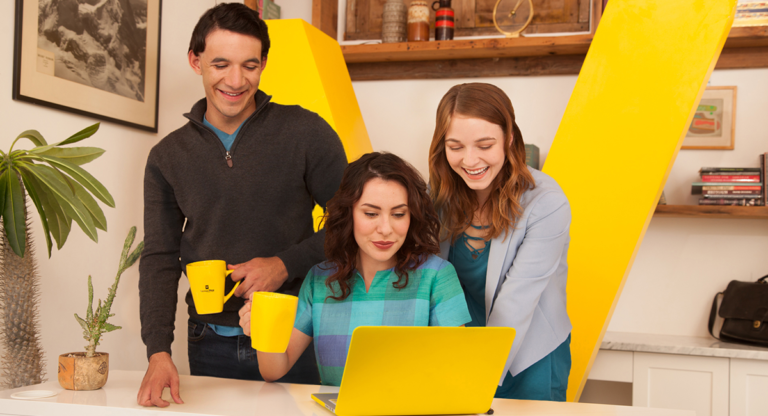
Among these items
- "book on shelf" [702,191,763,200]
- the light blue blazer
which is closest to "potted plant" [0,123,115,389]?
the light blue blazer

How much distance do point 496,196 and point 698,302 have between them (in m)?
1.96

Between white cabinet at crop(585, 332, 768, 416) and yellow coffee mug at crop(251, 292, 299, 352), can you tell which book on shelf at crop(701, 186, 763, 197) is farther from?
yellow coffee mug at crop(251, 292, 299, 352)

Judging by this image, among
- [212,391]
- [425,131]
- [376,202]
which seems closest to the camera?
[212,391]

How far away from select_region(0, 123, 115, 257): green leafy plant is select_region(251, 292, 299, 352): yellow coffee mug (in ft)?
1.69

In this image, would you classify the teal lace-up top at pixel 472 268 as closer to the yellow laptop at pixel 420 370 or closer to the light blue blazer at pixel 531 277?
the light blue blazer at pixel 531 277

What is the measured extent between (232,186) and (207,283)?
0.31 metres

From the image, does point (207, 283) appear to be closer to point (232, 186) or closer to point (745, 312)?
point (232, 186)

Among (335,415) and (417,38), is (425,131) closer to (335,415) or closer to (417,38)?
(417,38)

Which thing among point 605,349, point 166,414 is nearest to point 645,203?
point 605,349

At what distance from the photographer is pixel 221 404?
1003 millimetres

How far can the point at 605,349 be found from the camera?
2590mm

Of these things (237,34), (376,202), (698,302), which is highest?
(237,34)

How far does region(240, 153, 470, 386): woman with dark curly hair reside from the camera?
127 centimetres

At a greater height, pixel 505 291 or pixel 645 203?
pixel 645 203
